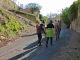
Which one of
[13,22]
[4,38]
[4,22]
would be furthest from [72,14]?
[4,38]

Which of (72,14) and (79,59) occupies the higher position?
(72,14)

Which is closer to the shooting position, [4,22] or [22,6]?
[4,22]

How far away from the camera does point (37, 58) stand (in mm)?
10992

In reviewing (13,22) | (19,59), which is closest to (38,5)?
(13,22)

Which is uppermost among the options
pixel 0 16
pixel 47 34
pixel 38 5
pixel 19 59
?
pixel 38 5

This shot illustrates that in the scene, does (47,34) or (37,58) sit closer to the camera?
(37,58)

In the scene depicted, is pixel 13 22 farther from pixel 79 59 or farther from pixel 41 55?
pixel 79 59

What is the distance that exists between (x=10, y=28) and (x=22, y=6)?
35984 mm

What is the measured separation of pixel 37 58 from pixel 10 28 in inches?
511

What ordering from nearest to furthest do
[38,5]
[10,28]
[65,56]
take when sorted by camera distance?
[65,56] < [10,28] < [38,5]

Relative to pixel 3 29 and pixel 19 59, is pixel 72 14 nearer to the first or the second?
pixel 3 29

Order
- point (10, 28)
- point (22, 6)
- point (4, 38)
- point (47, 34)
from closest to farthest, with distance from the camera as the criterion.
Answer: point (47, 34) → point (4, 38) → point (10, 28) → point (22, 6)

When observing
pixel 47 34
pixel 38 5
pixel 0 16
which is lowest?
pixel 47 34

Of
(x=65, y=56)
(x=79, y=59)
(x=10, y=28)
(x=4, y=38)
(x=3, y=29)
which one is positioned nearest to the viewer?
(x=79, y=59)
